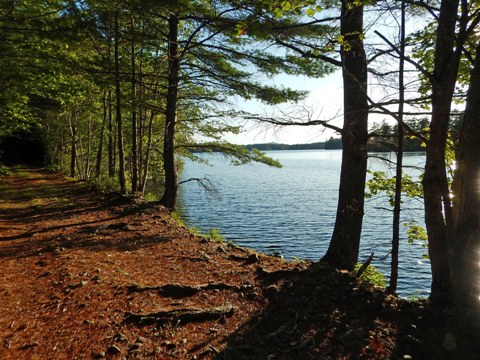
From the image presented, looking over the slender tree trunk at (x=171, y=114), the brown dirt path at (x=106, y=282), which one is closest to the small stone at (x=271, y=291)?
the brown dirt path at (x=106, y=282)

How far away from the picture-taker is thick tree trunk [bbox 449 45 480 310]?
3949mm

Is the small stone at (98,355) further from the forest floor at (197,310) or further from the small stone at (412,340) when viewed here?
the small stone at (412,340)

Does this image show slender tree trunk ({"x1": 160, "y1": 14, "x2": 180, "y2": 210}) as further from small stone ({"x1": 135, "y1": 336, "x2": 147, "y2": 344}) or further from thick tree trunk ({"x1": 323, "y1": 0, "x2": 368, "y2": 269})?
small stone ({"x1": 135, "y1": 336, "x2": 147, "y2": 344})

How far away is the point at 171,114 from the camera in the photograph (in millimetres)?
11516

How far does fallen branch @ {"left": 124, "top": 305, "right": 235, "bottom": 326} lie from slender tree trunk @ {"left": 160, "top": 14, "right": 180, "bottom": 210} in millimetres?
7660

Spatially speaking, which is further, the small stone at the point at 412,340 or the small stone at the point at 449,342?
the small stone at the point at 412,340

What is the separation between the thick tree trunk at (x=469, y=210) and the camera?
3949 millimetres

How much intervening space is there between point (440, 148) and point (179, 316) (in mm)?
3957

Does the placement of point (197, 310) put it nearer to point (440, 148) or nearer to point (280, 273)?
point (280, 273)

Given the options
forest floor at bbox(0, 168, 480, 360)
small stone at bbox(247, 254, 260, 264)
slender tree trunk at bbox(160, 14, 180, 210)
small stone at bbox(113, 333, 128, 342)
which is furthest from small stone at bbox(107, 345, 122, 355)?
slender tree trunk at bbox(160, 14, 180, 210)

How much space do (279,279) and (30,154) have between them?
36.5 meters

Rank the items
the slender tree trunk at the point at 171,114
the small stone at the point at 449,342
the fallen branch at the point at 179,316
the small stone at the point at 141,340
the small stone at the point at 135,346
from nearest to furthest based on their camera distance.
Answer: the small stone at the point at 449,342 → the small stone at the point at 135,346 → the small stone at the point at 141,340 → the fallen branch at the point at 179,316 → the slender tree trunk at the point at 171,114

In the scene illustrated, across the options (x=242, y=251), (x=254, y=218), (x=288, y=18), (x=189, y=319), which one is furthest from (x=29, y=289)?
(x=254, y=218)

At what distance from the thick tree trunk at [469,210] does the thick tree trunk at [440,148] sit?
15 centimetres
